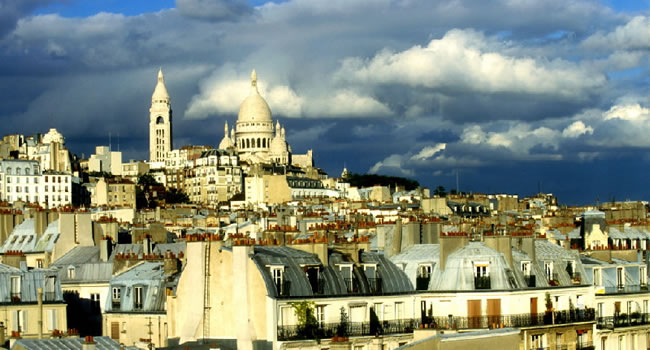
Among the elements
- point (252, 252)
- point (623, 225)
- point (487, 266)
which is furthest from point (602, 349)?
point (623, 225)

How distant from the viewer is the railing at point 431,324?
4025 cm

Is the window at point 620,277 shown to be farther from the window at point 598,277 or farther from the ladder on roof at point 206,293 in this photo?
the ladder on roof at point 206,293

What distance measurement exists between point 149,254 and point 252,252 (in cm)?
1465

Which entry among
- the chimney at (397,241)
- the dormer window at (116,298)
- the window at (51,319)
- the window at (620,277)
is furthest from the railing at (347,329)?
the window at (620,277)

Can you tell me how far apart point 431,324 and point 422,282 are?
2.60 meters

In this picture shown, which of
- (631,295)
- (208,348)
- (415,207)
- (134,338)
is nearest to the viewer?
(208,348)

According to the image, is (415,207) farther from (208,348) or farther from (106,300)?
(208,348)

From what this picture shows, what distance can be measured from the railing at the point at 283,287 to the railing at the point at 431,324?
1006mm

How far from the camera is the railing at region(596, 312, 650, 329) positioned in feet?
154

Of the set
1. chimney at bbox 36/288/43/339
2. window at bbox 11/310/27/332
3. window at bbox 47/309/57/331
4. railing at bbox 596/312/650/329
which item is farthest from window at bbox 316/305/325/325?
railing at bbox 596/312/650/329

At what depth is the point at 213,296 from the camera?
1615 inches

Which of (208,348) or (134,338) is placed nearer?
(208,348)

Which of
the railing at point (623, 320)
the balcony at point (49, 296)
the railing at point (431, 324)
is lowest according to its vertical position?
the railing at point (623, 320)

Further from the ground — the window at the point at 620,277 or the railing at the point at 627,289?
the window at the point at 620,277
